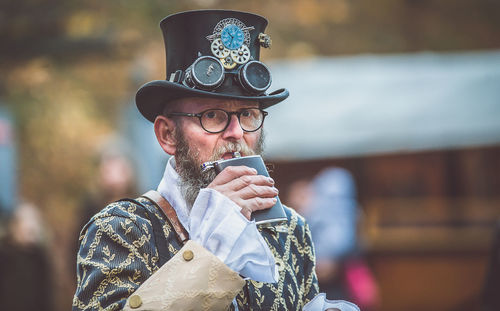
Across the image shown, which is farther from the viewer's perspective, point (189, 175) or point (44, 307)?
point (44, 307)

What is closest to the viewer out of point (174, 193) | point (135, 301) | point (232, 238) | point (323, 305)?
point (135, 301)

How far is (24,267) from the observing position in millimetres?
6281

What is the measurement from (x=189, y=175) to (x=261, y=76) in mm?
457

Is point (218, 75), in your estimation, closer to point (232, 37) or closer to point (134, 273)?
point (232, 37)

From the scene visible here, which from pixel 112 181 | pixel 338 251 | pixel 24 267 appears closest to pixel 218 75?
pixel 112 181

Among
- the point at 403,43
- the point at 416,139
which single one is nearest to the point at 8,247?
the point at 416,139

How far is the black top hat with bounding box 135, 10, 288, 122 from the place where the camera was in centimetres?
257

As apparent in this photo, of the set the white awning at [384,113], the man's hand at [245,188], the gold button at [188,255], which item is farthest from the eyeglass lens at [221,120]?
the white awning at [384,113]

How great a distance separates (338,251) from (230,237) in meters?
4.14

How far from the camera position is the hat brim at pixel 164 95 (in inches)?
100

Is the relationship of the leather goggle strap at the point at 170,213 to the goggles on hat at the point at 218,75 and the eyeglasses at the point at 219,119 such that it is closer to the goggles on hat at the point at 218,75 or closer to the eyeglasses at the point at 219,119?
the eyeglasses at the point at 219,119

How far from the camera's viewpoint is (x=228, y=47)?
267cm

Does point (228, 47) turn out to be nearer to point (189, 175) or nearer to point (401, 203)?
point (189, 175)

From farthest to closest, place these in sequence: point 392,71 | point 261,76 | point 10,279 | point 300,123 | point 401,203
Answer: point 401,203 < point 392,71 < point 300,123 < point 10,279 < point 261,76
